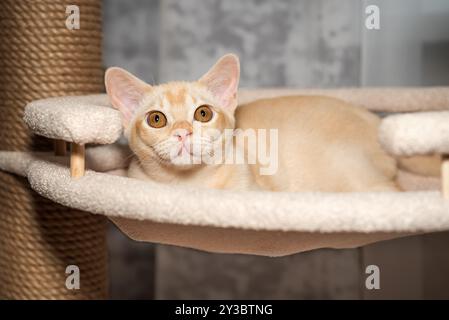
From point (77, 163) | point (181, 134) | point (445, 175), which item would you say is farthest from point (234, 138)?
point (445, 175)

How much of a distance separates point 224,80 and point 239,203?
0.46 metres

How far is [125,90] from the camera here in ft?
3.97

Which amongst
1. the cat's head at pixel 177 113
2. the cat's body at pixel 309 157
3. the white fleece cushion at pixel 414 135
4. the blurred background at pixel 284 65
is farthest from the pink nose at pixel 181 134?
the blurred background at pixel 284 65

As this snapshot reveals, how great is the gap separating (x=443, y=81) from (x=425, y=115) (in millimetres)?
1253

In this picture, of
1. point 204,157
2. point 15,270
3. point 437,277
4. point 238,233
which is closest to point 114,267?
point 15,270

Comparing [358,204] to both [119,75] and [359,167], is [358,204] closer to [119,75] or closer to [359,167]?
[359,167]

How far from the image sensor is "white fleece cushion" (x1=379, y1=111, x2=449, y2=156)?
30.2 inches

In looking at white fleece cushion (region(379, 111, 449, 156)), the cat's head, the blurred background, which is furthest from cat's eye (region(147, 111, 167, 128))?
the blurred background

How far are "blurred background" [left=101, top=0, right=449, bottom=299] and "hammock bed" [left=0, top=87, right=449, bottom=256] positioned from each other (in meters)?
1.13

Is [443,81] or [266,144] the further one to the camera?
[443,81]

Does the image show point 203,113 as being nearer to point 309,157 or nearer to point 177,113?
point 177,113

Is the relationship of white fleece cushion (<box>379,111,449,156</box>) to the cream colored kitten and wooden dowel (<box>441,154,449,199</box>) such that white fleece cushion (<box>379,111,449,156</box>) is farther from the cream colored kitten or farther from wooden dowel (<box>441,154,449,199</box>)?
the cream colored kitten

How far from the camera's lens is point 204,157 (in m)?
1.11

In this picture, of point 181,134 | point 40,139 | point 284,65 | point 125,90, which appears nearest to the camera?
point 181,134
